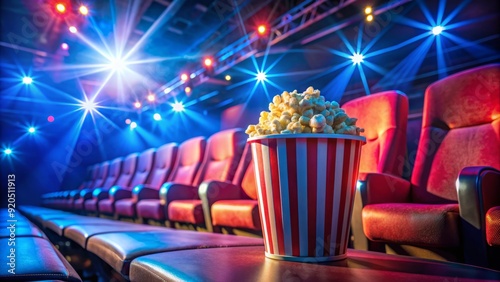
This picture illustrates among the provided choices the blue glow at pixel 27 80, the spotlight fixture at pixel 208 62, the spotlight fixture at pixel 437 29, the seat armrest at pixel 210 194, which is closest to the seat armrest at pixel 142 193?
the seat armrest at pixel 210 194

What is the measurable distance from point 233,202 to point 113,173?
11.5ft

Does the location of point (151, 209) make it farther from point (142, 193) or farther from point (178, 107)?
point (178, 107)

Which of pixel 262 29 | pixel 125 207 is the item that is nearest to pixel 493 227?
pixel 125 207

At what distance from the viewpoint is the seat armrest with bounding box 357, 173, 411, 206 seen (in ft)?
3.41

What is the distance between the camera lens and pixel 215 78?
461 cm

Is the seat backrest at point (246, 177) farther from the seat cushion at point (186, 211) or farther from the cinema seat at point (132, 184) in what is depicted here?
the cinema seat at point (132, 184)

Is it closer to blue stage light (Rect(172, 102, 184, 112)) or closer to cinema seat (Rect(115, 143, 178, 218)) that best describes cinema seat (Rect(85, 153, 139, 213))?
cinema seat (Rect(115, 143, 178, 218))

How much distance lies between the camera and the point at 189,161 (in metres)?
2.68

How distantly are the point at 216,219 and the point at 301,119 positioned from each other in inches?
44.3

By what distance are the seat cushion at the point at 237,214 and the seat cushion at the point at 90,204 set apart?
2.04m

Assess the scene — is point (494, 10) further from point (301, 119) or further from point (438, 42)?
point (301, 119)

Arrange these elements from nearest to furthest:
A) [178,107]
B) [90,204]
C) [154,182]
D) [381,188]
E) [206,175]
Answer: [381,188]
[206,175]
[154,182]
[90,204]
[178,107]

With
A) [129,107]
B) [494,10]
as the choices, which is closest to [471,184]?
[494,10]

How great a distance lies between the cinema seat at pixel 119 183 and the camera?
3143 millimetres
